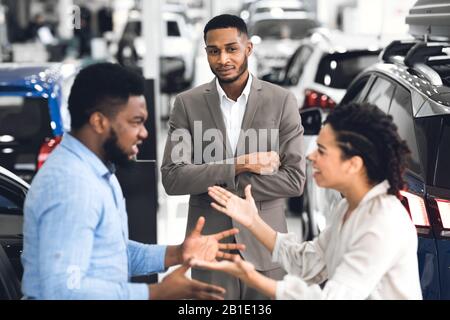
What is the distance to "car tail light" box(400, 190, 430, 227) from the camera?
363cm

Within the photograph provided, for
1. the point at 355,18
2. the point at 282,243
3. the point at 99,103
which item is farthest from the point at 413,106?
the point at 355,18

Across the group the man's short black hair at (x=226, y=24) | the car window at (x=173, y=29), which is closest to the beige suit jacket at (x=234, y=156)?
the man's short black hair at (x=226, y=24)

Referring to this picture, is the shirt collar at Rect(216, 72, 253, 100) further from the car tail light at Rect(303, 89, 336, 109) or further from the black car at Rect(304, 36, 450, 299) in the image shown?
the car tail light at Rect(303, 89, 336, 109)

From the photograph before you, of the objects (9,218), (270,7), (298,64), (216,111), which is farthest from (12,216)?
(270,7)

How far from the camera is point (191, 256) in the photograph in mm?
2963

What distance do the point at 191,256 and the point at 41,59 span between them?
534 inches

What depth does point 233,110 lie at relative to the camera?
3.79 meters

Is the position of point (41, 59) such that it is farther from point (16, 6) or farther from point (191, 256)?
point (16, 6)

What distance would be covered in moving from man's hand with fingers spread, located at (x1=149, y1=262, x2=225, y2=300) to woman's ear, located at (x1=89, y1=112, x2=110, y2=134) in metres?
0.49

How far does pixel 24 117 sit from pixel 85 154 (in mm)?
4261

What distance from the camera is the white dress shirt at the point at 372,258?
259cm

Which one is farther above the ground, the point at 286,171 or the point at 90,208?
the point at 90,208

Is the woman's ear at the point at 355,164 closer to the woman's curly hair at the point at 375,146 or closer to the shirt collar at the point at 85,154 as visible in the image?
the woman's curly hair at the point at 375,146

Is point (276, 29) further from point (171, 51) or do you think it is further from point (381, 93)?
point (381, 93)
